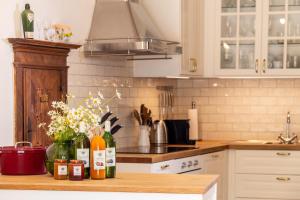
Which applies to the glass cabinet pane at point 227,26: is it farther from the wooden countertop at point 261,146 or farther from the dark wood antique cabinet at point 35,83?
the dark wood antique cabinet at point 35,83

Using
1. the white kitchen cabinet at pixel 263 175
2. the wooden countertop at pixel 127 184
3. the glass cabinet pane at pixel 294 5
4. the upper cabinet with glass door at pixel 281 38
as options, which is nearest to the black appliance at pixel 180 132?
the white kitchen cabinet at pixel 263 175

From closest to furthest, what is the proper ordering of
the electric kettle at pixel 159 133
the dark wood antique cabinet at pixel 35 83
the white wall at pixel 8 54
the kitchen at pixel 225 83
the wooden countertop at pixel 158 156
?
the white wall at pixel 8 54 → the dark wood antique cabinet at pixel 35 83 → the wooden countertop at pixel 158 156 → the kitchen at pixel 225 83 → the electric kettle at pixel 159 133

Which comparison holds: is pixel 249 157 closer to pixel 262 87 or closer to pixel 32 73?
pixel 262 87

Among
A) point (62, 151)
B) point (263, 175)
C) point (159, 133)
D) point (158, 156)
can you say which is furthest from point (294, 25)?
point (62, 151)

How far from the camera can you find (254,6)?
21.2ft

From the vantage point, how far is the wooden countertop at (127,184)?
3160mm

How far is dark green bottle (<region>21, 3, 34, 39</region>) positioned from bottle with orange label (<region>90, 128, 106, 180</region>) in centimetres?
128

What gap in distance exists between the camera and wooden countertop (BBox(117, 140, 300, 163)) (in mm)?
4965

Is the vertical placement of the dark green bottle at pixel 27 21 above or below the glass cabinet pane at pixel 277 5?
below

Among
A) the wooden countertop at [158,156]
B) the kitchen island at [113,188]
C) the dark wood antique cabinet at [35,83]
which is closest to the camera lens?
the kitchen island at [113,188]

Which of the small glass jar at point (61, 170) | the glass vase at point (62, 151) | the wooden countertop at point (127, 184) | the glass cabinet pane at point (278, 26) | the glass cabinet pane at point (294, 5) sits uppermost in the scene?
the glass cabinet pane at point (294, 5)

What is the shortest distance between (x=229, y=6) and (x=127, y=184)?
371 centimetres

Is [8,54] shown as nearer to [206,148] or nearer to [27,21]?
[27,21]

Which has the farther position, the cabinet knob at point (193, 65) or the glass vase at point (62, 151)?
the cabinet knob at point (193, 65)
